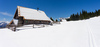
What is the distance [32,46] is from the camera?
132 inches

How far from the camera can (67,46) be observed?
3266 millimetres

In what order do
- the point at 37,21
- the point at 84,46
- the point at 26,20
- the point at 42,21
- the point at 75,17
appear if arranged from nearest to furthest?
the point at 84,46
the point at 26,20
the point at 37,21
the point at 42,21
the point at 75,17

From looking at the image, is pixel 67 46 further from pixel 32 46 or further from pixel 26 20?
pixel 26 20

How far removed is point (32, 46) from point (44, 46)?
32.6 inches

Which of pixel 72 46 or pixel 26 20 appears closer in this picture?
pixel 72 46

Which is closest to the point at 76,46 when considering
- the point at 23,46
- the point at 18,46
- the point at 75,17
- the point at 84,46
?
the point at 84,46

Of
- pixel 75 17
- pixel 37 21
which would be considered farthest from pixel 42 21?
pixel 75 17

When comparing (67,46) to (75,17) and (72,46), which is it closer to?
(72,46)

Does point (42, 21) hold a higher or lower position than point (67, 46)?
higher

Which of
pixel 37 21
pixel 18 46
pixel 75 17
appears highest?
pixel 75 17

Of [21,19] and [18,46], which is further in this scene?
[21,19]

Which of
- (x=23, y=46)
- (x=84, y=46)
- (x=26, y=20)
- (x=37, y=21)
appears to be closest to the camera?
(x=84, y=46)

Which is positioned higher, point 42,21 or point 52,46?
point 42,21

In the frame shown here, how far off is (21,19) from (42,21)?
8.32 meters
